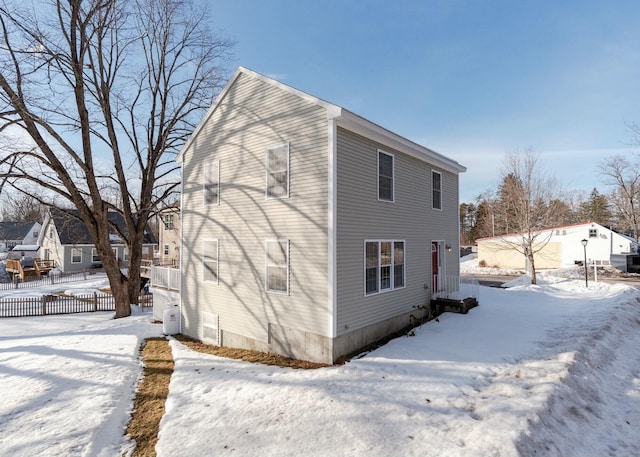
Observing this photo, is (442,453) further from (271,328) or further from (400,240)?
A: (400,240)

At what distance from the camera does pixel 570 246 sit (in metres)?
29.1

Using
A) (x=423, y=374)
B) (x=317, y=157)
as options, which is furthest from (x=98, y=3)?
(x=423, y=374)

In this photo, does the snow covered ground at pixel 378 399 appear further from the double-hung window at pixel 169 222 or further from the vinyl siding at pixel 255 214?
the double-hung window at pixel 169 222

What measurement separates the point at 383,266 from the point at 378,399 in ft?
14.4

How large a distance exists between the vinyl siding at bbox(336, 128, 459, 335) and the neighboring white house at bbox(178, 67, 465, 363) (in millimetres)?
43

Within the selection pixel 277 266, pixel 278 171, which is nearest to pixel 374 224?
pixel 277 266

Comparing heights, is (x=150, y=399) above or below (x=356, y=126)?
below

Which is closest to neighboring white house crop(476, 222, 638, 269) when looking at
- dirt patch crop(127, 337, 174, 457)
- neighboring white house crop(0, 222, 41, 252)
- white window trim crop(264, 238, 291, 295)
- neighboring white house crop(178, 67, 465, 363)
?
neighboring white house crop(178, 67, 465, 363)

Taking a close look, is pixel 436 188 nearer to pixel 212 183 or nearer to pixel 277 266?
pixel 277 266

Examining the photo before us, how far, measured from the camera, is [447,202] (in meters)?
13.4

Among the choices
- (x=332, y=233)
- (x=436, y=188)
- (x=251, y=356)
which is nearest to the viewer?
(x=332, y=233)

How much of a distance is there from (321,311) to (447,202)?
820cm

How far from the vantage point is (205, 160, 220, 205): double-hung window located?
11.0 metres

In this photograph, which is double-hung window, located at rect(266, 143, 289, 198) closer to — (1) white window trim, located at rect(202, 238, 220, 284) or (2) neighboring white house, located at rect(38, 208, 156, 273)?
(1) white window trim, located at rect(202, 238, 220, 284)
